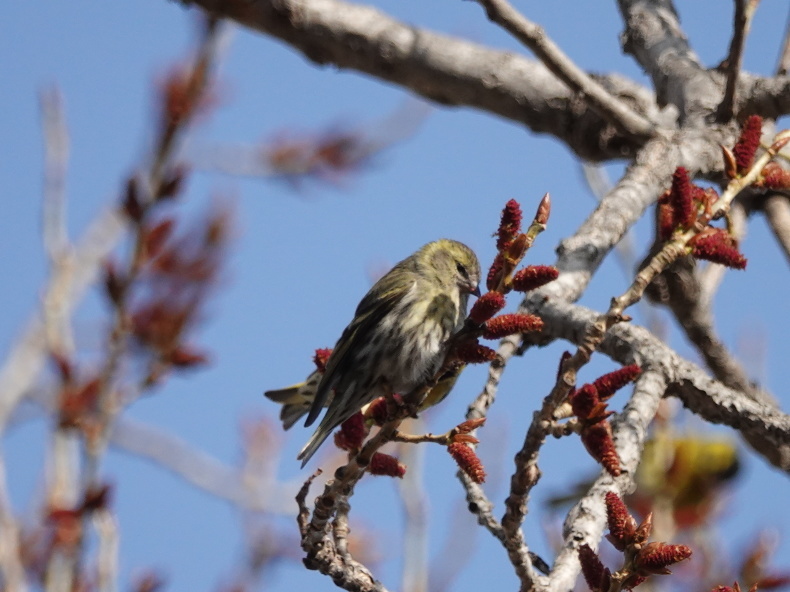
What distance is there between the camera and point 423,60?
4.96 m

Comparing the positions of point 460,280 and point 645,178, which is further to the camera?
point 460,280

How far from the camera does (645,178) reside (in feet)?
12.6

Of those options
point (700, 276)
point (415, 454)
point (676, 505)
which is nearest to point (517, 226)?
point (700, 276)

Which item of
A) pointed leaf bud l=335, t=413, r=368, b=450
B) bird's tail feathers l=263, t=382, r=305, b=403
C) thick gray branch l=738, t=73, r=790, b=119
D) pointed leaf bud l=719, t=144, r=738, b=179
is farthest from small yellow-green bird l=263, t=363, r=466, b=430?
thick gray branch l=738, t=73, r=790, b=119

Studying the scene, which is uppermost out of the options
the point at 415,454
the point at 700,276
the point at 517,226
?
the point at 700,276

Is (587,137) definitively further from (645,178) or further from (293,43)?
(293,43)

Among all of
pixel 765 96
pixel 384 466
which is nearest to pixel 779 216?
pixel 765 96

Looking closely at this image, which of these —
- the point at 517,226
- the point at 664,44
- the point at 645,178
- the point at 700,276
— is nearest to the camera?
the point at 517,226

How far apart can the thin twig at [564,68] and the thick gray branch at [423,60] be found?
673 millimetres

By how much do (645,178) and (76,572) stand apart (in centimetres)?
253

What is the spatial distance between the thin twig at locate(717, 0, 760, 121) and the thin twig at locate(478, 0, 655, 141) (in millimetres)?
321

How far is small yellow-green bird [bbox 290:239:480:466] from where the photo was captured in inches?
137

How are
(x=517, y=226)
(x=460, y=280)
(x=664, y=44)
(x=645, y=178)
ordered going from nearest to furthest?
(x=517, y=226)
(x=645, y=178)
(x=460, y=280)
(x=664, y=44)

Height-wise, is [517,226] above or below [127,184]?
below
